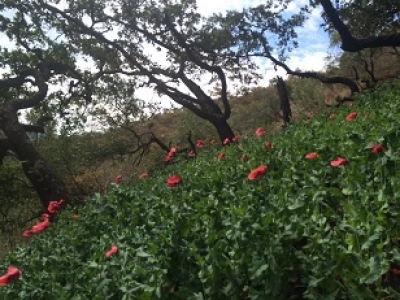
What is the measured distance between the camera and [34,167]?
10031 mm

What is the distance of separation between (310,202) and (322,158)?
68.2 inches

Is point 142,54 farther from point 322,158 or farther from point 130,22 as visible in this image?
point 322,158

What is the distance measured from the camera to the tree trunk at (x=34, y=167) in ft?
33.0

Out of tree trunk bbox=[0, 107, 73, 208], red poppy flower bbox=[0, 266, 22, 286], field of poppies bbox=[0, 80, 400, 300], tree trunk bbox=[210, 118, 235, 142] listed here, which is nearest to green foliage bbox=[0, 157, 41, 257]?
tree trunk bbox=[0, 107, 73, 208]

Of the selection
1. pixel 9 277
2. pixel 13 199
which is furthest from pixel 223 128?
pixel 9 277

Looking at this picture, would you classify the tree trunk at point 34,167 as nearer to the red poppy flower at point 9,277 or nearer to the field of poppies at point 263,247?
the field of poppies at point 263,247

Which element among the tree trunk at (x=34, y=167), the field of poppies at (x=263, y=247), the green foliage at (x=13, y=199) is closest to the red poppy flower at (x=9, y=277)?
the field of poppies at (x=263, y=247)

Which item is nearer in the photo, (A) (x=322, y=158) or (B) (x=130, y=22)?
(A) (x=322, y=158)

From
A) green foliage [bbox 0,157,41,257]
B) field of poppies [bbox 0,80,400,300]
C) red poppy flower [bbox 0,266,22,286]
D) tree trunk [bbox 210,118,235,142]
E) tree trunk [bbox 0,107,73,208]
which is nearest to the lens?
field of poppies [bbox 0,80,400,300]

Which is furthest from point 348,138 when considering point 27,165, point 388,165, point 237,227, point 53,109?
point 53,109

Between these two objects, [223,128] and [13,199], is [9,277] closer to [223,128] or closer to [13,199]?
[13,199]

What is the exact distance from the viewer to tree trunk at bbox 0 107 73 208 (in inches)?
396

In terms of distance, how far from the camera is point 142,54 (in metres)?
16.0

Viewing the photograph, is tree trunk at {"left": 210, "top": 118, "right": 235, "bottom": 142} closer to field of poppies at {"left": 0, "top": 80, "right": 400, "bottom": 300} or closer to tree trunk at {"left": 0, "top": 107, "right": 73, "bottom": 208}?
tree trunk at {"left": 0, "top": 107, "right": 73, "bottom": 208}
